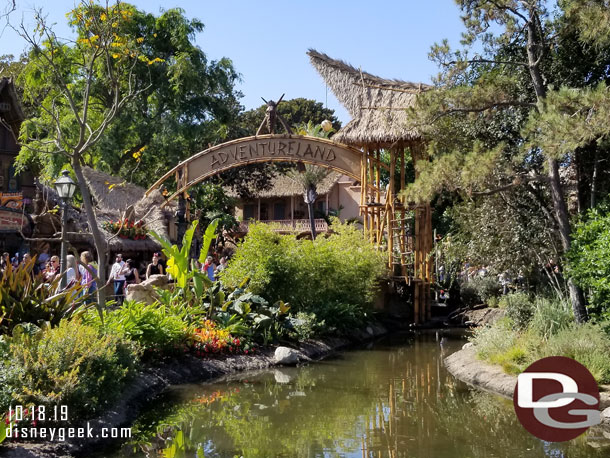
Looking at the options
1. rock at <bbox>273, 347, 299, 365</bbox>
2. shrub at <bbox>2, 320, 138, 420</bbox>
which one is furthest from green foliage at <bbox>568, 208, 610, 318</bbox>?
shrub at <bbox>2, 320, 138, 420</bbox>

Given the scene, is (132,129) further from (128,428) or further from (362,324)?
(128,428)

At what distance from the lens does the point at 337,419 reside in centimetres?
856

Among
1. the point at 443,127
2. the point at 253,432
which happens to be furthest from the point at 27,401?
the point at 443,127

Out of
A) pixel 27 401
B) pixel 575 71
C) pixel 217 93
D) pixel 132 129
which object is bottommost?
pixel 27 401

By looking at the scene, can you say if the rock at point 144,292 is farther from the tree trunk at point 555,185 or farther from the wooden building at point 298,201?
the wooden building at point 298,201

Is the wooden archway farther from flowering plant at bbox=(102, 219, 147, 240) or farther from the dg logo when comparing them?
the dg logo

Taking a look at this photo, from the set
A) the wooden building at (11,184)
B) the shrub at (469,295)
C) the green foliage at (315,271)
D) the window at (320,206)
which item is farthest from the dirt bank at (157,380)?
the window at (320,206)

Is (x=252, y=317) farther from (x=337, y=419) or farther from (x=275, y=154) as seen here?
(x=275, y=154)

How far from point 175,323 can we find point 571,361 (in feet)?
20.6

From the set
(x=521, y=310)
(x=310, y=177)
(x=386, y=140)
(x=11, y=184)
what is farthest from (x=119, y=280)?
(x=310, y=177)

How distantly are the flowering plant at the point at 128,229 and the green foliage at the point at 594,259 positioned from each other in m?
12.8

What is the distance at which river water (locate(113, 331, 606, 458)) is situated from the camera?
7.21 meters

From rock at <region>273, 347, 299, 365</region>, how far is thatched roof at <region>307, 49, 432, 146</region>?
6.82m

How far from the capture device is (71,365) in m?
7.31
